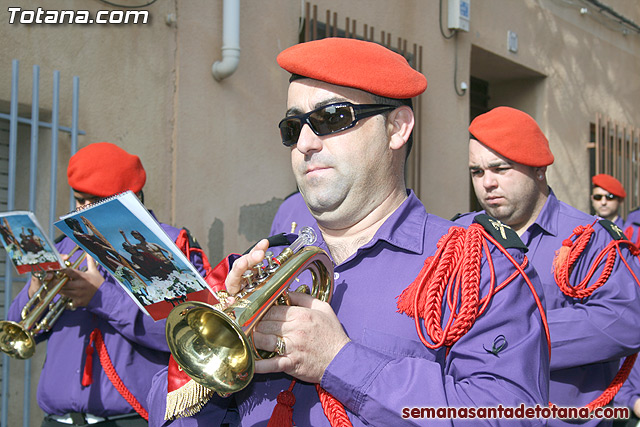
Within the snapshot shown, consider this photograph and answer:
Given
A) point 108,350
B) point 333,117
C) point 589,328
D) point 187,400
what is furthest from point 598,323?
Result: point 108,350

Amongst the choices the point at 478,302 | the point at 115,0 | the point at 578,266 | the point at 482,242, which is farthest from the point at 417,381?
the point at 115,0

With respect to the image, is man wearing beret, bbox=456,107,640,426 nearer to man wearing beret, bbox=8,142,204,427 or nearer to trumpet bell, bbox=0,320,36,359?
man wearing beret, bbox=8,142,204,427

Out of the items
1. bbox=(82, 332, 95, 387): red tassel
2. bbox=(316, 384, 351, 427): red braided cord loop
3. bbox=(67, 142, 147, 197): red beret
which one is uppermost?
bbox=(67, 142, 147, 197): red beret

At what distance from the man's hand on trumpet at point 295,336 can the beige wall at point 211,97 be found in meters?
3.36

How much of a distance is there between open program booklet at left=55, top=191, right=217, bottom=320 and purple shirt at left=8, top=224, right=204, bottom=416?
1.34 metres

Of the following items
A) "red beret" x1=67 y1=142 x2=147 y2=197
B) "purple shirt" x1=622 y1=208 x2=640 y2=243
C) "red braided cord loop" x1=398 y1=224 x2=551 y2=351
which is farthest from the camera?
"purple shirt" x1=622 y1=208 x2=640 y2=243

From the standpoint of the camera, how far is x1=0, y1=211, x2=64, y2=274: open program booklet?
2.97 meters

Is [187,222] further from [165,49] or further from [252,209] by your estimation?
[165,49]

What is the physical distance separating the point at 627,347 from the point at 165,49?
3.77m

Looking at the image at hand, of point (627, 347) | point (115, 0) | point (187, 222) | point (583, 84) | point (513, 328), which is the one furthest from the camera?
point (583, 84)

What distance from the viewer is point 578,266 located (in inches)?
123

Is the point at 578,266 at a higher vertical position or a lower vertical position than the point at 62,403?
higher
